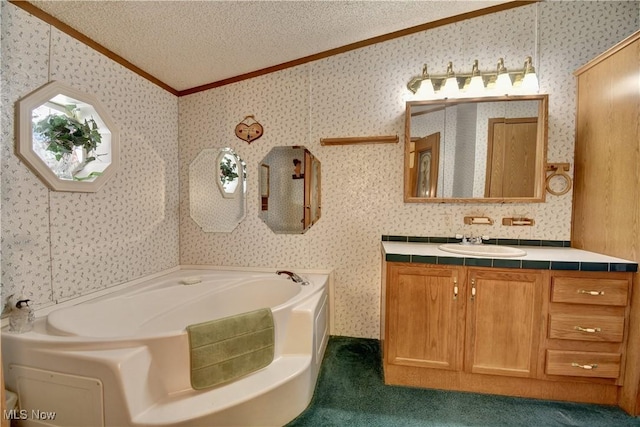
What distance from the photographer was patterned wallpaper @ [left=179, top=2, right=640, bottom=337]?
206 centimetres

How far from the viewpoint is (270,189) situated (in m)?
2.48

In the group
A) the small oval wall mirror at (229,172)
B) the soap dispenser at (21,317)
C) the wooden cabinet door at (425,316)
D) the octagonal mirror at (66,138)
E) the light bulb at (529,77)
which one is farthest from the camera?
the small oval wall mirror at (229,172)

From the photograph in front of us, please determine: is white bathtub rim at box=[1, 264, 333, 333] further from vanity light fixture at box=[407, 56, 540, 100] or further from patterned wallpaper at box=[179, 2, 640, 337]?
vanity light fixture at box=[407, 56, 540, 100]

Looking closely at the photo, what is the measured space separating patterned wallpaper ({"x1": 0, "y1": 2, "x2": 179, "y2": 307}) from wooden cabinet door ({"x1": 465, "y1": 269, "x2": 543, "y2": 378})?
242cm

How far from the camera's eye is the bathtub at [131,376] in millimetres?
1167

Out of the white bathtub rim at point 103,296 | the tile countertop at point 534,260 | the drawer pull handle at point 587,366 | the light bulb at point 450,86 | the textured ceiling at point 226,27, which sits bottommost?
the drawer pull handle at point 587,366

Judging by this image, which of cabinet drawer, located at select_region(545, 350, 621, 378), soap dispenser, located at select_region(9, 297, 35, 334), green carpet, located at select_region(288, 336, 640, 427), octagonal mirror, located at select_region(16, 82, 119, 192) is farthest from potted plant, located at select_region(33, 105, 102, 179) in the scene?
cabinet drawer, located at select_region(545, 350, 621, 378)

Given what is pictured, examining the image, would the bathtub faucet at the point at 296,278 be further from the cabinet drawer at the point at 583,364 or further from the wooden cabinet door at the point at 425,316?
the cabinet drawer at the point at 583,364

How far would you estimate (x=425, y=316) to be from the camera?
1.73 metres

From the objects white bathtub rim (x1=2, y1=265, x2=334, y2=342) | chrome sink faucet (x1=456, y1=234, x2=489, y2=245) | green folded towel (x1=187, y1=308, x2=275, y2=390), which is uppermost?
chrome sink faucet (x1=456, y1=234, x2=489, y2=245)

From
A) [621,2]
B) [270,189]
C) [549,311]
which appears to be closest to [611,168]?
[549,311]

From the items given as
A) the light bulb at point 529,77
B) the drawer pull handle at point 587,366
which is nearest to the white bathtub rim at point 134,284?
the drawer pull handle at point 587,366

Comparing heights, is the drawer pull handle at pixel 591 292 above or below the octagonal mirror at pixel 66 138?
below

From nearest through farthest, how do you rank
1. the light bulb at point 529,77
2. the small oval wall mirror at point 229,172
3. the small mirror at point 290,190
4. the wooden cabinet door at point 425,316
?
the wooden cabinet door at point 425,316 < the light bulb at point 529,77 < the small mirror at point 290,190 < the small oval wall mirror at point 229,172
